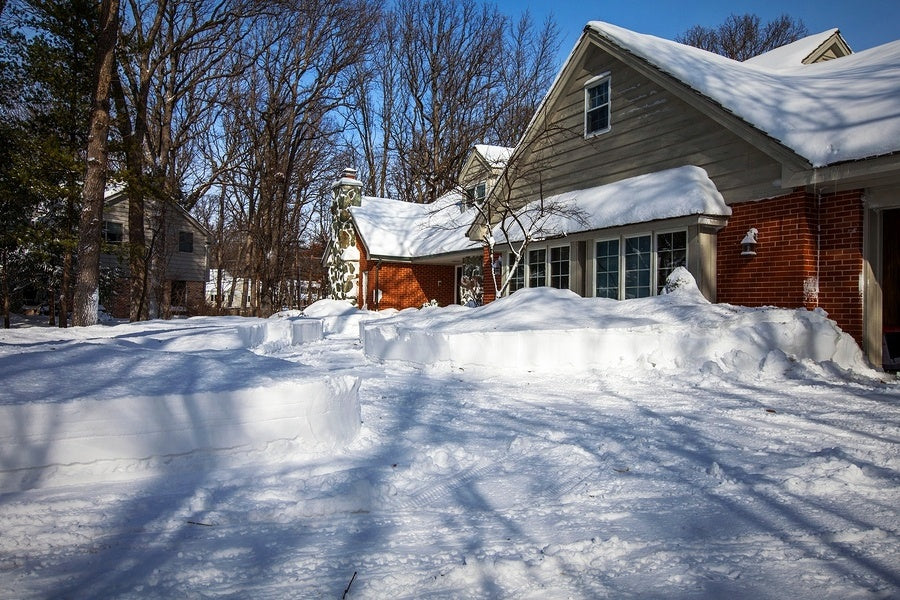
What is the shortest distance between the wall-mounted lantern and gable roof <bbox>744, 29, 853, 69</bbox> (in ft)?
24.9

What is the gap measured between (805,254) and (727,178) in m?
1.82

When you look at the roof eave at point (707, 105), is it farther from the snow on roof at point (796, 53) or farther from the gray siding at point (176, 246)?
the gray siding at point (176, 246)

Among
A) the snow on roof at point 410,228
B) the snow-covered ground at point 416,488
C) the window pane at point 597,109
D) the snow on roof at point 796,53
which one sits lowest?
the snow-covered ground at point 416,488

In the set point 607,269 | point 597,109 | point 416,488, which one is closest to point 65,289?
point 607,269

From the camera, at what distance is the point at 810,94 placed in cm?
964

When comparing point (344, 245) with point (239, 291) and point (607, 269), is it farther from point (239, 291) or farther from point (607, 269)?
point (239, 291)

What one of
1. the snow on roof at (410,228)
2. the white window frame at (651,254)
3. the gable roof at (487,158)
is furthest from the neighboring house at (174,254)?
the white window frame at (651,254)

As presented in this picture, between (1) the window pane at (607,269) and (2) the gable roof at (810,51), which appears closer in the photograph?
(1) the window pane at (607,269)

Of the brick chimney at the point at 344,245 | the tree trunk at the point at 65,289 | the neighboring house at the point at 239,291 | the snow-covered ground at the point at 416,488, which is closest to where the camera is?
the snow-covered ground at the point at 416,488

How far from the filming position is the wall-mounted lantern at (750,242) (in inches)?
344

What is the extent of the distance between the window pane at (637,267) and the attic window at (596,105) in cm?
283

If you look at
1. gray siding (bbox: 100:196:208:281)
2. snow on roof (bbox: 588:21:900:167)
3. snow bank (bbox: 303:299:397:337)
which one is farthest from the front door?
gray siding (bbox: 100:196:208:281)

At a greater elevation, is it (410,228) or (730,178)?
(410,228)

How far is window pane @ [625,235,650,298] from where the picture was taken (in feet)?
33.7
